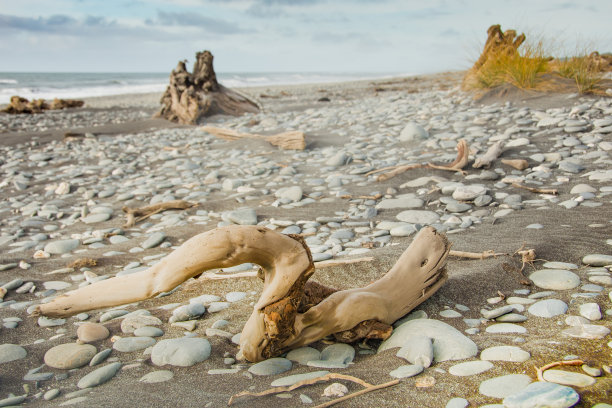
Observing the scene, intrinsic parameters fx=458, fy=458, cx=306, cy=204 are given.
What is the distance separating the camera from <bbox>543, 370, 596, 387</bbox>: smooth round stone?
1367 millimetres

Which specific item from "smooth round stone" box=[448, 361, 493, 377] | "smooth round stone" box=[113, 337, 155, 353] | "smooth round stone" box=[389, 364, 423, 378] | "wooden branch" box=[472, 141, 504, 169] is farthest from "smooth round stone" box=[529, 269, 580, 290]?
"wooden branch" box=[472, 141, 504, 169]

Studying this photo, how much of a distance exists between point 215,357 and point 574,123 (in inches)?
209

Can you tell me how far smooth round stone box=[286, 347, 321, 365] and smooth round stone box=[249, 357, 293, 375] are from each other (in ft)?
0.15

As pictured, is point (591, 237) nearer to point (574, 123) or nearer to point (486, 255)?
point (486, 255)

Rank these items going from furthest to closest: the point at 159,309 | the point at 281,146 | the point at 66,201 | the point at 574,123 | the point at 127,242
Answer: the point at 281,146 < the point at 574,123 < the point at 66,201 < the point at 127,242 < the point at 159,309

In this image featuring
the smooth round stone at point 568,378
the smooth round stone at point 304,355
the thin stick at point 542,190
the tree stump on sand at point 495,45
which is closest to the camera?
the smooth round stone at point 568,378

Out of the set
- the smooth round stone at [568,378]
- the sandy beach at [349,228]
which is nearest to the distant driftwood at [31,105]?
the sandy beach at [349,228]

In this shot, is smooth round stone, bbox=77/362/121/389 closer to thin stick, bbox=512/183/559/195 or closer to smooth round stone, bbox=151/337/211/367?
smooth round stone, bbox=151/337/211/367

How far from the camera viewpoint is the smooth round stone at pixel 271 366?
1.74 metres

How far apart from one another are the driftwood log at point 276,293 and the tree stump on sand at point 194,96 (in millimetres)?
8531

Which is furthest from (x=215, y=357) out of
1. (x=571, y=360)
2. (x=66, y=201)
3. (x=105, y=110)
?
(x=105, y=110)

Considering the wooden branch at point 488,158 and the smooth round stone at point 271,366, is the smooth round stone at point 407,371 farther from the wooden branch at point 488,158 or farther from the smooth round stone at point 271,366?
the wooden branch at point 488,158

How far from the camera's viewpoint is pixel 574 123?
5465mm

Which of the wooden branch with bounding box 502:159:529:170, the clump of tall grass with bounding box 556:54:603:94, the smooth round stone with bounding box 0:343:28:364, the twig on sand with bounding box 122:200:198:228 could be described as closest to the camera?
the smooth round stone with bounding box 0:343:28:364
